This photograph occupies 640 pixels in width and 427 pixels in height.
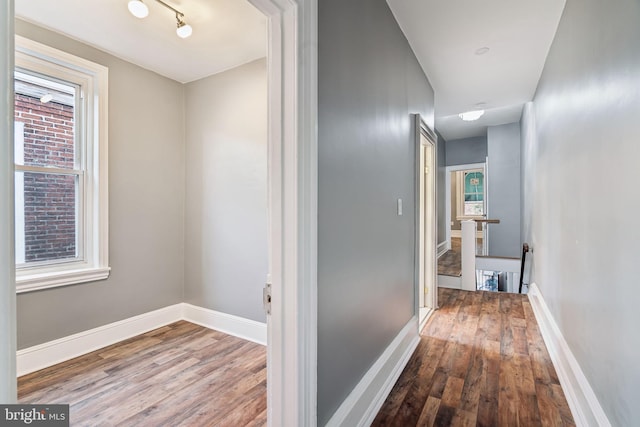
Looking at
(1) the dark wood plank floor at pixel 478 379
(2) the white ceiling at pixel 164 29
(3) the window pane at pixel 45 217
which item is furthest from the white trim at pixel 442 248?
(3) the window pane at pixel 45 217

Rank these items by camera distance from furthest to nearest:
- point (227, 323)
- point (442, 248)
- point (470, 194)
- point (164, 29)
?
point (470, 194)
point (442, 248)
point (227, 323)
point (164, 29)

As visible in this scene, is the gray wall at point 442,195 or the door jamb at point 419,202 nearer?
the door jamb at point 419,202

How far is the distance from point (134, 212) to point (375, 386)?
2.54m

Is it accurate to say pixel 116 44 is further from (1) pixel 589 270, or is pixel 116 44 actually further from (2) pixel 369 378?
(1) pixel 589 270

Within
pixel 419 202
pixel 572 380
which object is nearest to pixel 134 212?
pixel 419 202

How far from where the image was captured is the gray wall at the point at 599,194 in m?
1.11

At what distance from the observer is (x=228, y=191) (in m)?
2.89

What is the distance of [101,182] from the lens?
8.37 ft

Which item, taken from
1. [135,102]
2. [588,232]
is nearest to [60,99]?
[135,102]

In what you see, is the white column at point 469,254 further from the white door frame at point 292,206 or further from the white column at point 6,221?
the white column at point 6,221

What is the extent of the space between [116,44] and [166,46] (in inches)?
16.0

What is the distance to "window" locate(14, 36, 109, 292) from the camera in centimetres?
220

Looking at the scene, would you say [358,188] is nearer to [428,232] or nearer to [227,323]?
[227,323]

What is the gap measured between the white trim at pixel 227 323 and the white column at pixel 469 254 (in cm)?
299
